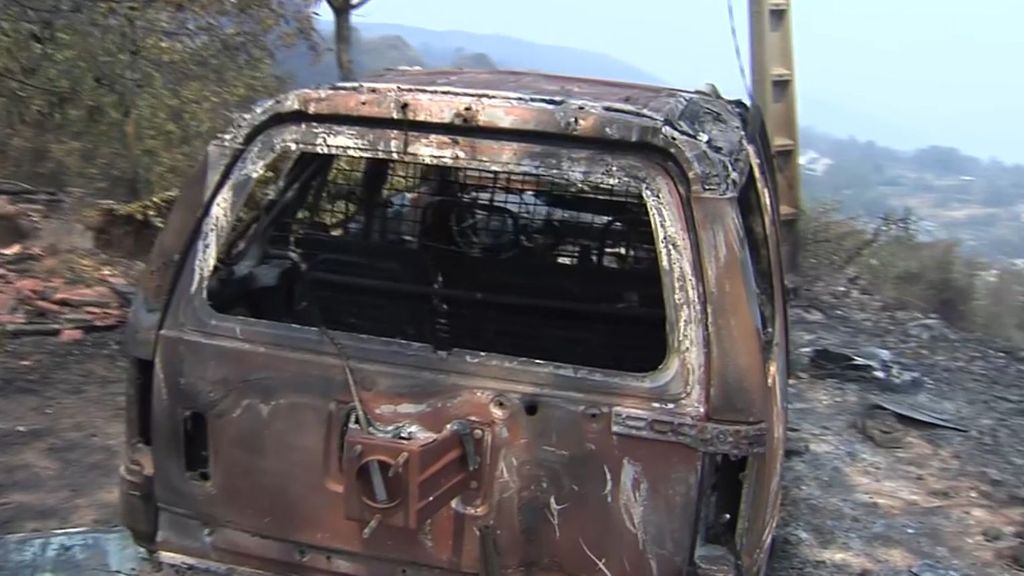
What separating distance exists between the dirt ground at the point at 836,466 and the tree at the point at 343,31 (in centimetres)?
541

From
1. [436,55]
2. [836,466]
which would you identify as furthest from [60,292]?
[436,55]

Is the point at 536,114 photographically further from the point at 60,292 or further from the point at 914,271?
the point at 914,271

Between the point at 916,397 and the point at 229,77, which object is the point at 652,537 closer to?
the point at 916,397

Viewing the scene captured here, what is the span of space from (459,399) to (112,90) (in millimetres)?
7176

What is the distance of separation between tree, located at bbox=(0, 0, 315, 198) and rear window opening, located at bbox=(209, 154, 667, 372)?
537 cm

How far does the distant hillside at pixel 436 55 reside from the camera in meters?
10.5

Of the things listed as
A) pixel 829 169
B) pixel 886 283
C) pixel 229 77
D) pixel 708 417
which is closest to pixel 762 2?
pixel 886 283

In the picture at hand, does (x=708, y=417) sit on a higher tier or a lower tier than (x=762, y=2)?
lower

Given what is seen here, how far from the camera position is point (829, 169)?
45.1 ft

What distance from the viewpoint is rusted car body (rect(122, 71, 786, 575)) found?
225 cm

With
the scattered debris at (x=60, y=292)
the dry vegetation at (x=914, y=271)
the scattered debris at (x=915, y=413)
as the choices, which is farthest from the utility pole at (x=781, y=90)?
the scattered debris at (x=60, y=292)

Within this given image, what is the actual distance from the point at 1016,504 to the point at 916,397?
1459mm

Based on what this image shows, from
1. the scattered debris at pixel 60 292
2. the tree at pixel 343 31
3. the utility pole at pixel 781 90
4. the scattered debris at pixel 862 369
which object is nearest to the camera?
the scattered debris at pixel 60 292

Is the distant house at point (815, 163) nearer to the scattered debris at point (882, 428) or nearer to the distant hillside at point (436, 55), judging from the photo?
the distant hillside at point (436, 55)
